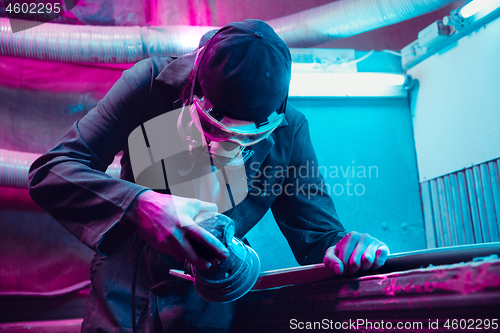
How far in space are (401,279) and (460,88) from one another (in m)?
1.42

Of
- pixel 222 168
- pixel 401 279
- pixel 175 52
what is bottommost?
pixel 401 279

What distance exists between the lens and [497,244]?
741 mm

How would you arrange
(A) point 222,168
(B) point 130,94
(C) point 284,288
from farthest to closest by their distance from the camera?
1. (A) point 222,168
2. (B) point 130,94
3. (C) point 284,288

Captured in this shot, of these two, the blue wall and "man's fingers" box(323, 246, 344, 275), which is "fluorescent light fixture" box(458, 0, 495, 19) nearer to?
the blue wall

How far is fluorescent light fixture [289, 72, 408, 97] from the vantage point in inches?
76.5

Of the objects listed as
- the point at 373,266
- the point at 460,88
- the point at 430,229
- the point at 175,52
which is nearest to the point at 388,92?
the point at 460,88

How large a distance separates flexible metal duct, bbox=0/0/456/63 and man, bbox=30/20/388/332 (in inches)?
27.3

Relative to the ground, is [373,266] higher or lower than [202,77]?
lower

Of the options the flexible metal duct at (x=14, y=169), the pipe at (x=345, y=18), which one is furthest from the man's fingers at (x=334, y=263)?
the flexible metal duct at (x=14, y=169)

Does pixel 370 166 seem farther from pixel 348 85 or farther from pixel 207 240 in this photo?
pixel 207 240

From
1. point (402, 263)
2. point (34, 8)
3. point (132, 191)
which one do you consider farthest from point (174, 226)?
point (34, 8)

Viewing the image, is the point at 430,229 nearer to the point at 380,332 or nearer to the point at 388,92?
the point at 388,92

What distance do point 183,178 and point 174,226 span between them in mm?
459

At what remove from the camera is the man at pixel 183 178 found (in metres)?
0.94
